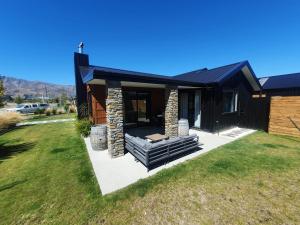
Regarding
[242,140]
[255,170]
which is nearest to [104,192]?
[255,170]

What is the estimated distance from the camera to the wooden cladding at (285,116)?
7.48 m

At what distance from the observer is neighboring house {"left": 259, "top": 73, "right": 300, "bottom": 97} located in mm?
12094

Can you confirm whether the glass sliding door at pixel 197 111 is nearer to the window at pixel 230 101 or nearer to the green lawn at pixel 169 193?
the window at pixel 230 101

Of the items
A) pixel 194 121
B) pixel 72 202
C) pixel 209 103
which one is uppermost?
pixel 209 103

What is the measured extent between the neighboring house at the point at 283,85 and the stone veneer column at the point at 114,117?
43.4ft

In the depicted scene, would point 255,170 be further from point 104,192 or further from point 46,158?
point 46,158

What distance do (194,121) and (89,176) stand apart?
7.22m

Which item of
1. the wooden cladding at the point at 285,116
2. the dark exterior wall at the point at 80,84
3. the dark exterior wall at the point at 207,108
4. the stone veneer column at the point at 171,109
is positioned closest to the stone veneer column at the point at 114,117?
the stone veneer column at the point at 171,109

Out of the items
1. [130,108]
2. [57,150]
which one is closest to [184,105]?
[130,108]

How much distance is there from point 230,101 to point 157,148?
7161mm

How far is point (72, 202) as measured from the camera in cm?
317

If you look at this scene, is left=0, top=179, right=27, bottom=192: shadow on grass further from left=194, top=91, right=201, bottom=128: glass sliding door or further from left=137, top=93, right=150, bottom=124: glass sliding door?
left=194, top=91, right=201, bottom=128: glass sliding door

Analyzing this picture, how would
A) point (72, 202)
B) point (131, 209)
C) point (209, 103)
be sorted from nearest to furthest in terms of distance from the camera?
point (131, 209), point (72, 202), point (209, 103)

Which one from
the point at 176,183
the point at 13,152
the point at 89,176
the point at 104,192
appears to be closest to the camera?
the point at 104,192
